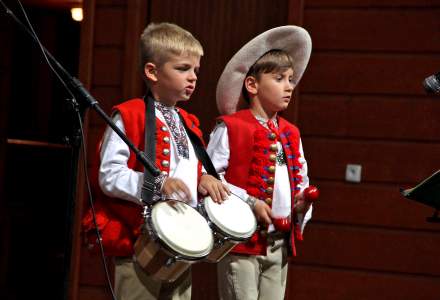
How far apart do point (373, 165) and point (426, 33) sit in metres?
0.70

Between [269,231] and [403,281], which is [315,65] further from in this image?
[269,231]

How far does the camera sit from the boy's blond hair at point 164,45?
2.45 metres

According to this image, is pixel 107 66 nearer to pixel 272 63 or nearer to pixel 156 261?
pixel 272 63

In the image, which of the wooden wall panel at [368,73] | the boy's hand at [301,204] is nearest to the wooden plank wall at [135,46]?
the wooden wall panel at [368,73]

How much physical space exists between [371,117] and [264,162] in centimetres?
123

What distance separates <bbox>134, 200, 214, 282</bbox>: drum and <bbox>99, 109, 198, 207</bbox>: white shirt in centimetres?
10

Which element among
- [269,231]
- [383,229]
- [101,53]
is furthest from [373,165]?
[101,53]

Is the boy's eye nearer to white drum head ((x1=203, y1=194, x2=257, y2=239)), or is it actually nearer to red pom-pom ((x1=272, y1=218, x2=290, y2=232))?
white drum head ((x1=203, y1=194, x2=257, y2=239))

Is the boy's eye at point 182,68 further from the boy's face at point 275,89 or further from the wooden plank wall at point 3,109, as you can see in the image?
the wooden plank wall at point 3,109

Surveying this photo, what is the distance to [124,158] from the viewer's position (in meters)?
2.28

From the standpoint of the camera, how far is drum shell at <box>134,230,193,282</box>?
81.6 inches

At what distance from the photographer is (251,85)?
9.42 ft

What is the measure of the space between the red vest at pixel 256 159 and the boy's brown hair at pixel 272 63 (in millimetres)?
175

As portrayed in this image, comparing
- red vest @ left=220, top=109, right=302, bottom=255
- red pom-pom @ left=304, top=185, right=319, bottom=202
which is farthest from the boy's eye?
red pom-pom @ left=304, top=185, right=319, bottom=202
